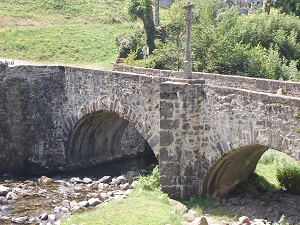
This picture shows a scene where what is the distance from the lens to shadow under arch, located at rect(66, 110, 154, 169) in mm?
24094

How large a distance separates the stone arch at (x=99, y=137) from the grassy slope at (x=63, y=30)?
12291 mm

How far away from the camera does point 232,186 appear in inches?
696

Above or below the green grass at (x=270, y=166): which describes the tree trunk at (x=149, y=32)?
above

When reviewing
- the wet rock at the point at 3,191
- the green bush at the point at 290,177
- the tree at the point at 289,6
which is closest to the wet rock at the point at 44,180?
the wet rock at the point at 3,191

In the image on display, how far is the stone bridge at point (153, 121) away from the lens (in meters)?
14.1

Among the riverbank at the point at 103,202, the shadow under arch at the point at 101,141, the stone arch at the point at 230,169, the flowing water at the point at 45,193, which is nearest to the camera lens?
the riverbank at the point at 103,202

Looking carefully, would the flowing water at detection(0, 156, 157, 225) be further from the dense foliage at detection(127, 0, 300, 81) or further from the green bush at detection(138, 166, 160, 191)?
the dense foliage at detection(127, 0, 300, 81)

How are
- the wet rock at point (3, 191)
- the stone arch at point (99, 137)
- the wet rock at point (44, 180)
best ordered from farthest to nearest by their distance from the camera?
1. the stone arch at point (99, 137)
2. the wet rock at point (44, 180)
3. the wet rock at point (3, 191)

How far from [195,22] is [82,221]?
20.8m

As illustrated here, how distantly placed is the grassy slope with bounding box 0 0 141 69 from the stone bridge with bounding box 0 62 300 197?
47.7ft

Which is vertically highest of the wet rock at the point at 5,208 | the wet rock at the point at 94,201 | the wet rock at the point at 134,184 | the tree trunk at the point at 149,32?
the tree trunk at the point at 149,32

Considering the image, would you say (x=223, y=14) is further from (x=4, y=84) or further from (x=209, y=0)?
(x=4, y=84)

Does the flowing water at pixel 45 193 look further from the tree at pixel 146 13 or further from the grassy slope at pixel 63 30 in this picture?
the grassy slope at pixel 63 30

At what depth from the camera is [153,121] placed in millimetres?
18500
